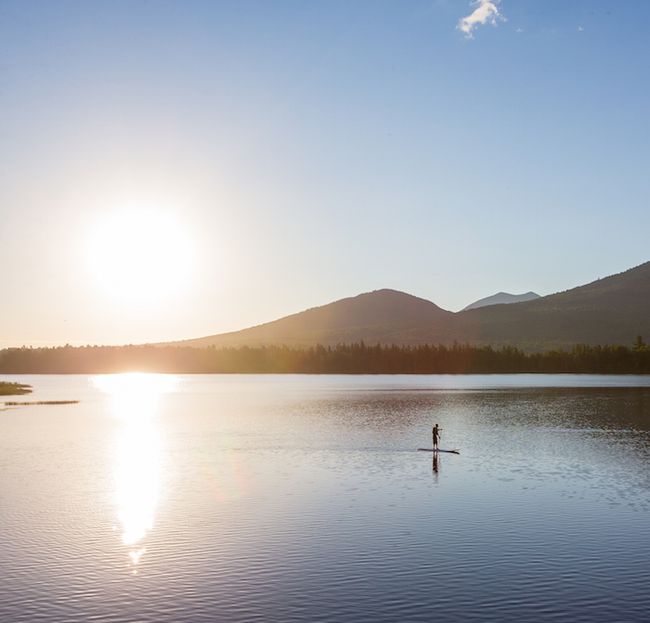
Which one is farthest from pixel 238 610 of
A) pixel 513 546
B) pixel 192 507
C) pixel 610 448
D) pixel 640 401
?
pixel 640 401

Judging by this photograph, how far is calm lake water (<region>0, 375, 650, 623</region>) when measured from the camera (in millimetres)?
30969

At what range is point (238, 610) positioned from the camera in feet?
98.3

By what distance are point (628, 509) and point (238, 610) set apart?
28.5 metres

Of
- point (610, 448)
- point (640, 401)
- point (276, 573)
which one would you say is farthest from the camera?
point (640, 401)

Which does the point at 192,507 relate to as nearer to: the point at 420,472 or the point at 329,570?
the point at 329,570

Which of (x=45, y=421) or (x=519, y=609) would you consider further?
(x=45, y=421)

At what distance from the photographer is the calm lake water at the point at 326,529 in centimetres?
3097

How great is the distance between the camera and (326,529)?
43812mm

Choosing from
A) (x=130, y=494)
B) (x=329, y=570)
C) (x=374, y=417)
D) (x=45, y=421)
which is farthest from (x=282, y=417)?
(x=329, y=570)

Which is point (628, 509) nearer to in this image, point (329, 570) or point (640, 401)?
point (329, 570)

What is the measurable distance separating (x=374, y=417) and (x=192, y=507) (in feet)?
245

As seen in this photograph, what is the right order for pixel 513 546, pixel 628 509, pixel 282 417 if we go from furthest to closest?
pixel 282 417, pixel 628 509, pixel 513 546

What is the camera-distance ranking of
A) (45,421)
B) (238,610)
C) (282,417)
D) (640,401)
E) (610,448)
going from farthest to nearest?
1. (640,401)
2. (282,417)
3. (45,421)
4. (610,448)
5. (238,610)

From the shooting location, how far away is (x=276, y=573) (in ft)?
115
